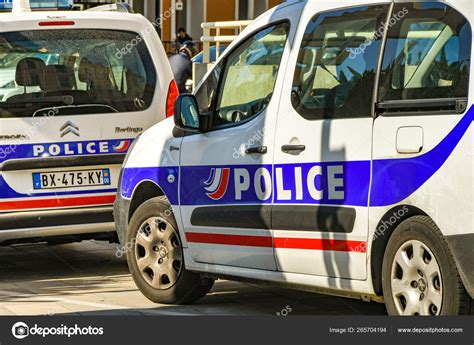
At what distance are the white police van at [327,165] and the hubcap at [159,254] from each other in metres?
0.01

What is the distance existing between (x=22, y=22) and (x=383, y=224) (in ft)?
14.5

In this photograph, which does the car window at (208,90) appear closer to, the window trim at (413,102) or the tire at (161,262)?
the tire at (161,262)

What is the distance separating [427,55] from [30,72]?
4.37 m

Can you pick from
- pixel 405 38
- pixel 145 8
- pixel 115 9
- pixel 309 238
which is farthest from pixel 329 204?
pixel 145 8

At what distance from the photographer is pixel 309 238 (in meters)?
7.88

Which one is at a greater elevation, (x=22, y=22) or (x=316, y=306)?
(x=22, y=22)

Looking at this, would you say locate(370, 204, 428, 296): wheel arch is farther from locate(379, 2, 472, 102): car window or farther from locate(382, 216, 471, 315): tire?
locate(379, 2, 472, 102): car window

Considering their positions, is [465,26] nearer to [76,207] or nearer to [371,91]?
[371,91]

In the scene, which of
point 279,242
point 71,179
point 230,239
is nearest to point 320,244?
point 279,242

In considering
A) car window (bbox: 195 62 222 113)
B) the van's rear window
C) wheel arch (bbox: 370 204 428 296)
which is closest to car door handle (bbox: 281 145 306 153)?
wheel arch (bbox: 370 204 428 296)

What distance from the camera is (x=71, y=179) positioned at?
10789 millimetres

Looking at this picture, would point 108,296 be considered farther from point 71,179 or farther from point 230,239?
point 230,239
